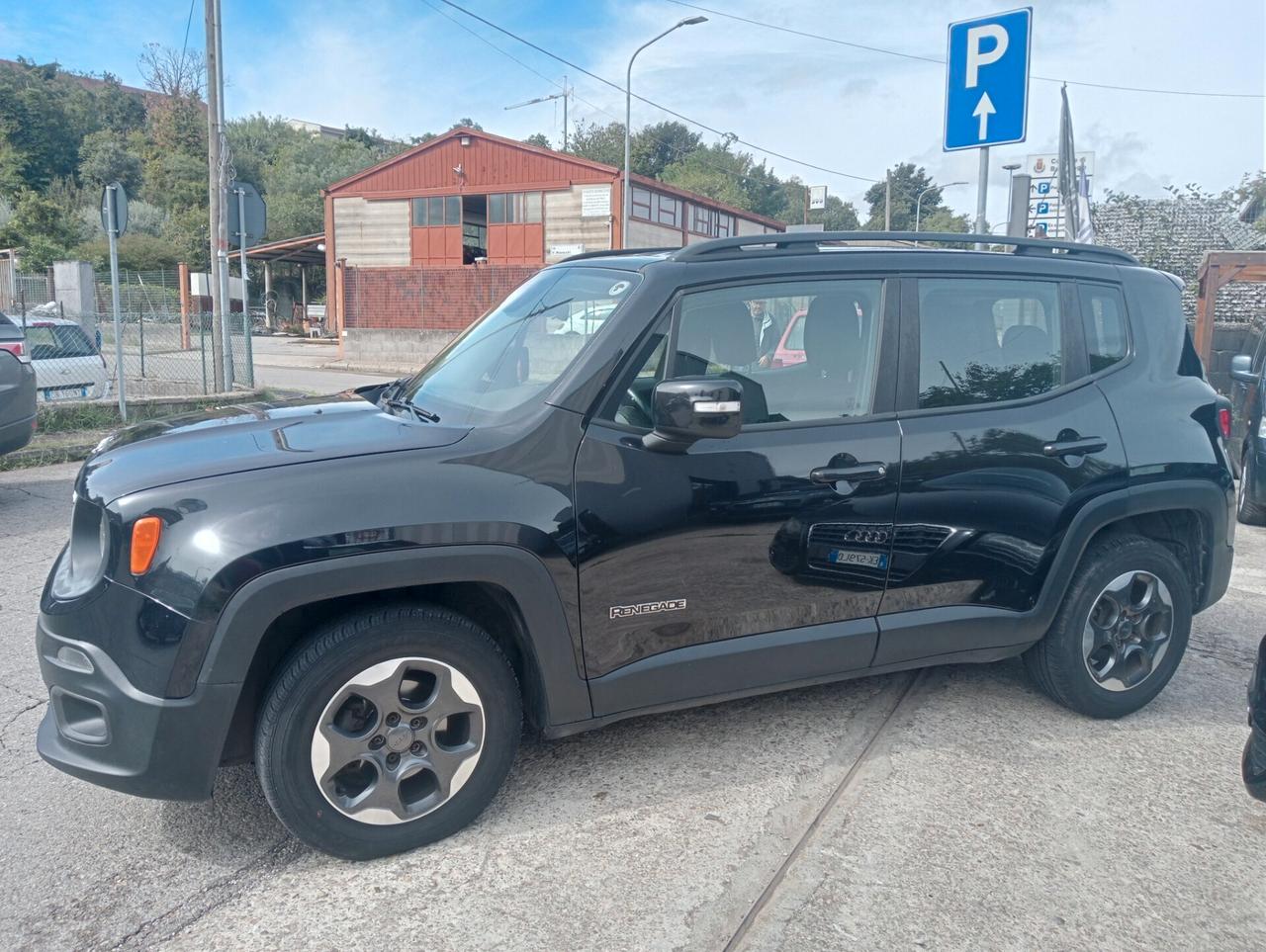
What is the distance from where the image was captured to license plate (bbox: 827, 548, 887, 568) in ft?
11.2

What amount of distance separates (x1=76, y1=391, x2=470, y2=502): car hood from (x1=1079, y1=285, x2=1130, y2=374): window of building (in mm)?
2570

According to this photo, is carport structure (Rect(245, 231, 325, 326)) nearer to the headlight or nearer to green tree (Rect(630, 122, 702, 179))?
the headlight

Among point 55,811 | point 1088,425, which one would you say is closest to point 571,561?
point 55,811

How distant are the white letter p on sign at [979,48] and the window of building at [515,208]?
2748 centimetres

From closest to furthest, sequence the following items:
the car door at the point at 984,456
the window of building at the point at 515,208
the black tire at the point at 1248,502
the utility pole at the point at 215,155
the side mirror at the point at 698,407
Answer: the side mirror at the point at 698,407
the car door at the point at 984,456
the black tire at the point at 1248,502
the utility pole at the point at 215,155
the window of building at the point at 515,208

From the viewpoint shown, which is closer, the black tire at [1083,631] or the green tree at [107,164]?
the black tire at [1083,631]

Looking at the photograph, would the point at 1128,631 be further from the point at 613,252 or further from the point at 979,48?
the point at 979,48

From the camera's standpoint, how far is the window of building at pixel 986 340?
3.66 m

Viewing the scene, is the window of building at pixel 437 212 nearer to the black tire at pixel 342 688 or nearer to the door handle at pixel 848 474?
the door handle at pixel 848 474

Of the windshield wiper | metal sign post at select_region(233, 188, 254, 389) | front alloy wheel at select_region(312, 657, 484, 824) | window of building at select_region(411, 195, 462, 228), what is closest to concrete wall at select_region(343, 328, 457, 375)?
metal sign post at select_region(233, 188, 254, 389)

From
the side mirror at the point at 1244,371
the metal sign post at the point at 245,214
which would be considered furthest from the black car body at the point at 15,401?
the side mirror at the point at 1244,371

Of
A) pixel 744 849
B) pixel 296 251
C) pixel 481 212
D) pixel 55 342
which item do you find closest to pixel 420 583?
pixel 744 849

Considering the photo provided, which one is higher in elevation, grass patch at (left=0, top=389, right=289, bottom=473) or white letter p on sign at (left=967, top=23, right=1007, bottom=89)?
white letter p on sign at (left=967, top=23, right=1007, bottom=89)

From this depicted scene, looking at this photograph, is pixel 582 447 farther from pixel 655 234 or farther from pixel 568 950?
pixel 655 234
